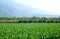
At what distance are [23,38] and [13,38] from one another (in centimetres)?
75

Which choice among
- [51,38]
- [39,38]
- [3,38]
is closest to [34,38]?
[39,38]

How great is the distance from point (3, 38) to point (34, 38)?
234cm

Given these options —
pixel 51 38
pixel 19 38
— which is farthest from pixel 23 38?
pixel 51 38

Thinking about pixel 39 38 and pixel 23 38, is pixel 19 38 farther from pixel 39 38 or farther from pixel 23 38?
pixel 39 38

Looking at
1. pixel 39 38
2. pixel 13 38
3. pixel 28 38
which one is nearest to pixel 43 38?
pixel 39 38

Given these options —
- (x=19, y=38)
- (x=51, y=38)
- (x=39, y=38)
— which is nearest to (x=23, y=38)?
(x=19, y=38)

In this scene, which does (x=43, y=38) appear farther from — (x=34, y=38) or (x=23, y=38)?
(x=23, y=38)

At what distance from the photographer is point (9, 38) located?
42.5 feet

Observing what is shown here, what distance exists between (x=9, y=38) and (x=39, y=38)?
2301mm

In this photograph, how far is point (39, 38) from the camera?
13.4 metres

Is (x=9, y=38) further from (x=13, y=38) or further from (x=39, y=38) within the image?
(x=39, y=38)

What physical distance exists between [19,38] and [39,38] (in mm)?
1542

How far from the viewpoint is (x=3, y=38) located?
1302cm

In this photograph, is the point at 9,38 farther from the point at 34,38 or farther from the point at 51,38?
the point at 51,38
